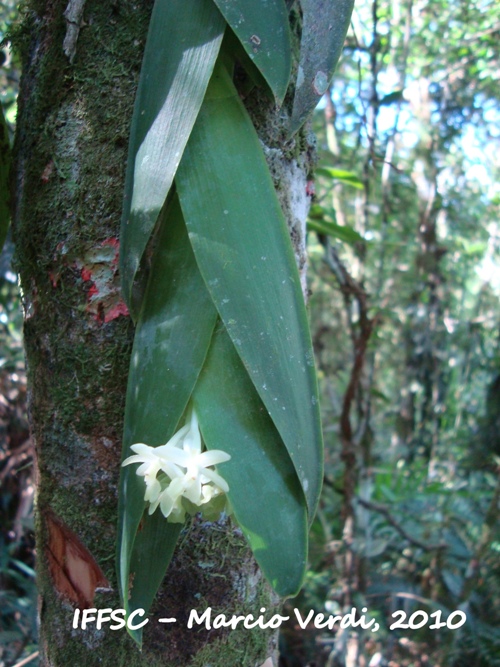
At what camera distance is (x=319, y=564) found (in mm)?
1814

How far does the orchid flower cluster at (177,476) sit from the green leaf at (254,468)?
11 millimetres

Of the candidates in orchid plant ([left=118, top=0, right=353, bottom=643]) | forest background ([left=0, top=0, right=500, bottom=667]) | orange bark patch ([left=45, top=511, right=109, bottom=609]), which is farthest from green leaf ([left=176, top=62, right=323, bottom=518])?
forest background ([left=0, top=0, right=500, bottom=667])

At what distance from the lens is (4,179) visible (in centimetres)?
62

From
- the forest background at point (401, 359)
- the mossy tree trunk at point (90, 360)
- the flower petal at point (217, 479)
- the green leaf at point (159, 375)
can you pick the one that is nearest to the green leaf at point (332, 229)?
the forest background at point (401, 359)

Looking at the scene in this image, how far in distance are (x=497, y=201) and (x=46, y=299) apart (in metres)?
2.64

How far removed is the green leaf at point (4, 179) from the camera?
615 mm

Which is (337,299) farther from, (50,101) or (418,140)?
(50,101)

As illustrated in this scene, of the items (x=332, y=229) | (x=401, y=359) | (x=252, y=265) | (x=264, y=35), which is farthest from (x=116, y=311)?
(x=401, y=359)

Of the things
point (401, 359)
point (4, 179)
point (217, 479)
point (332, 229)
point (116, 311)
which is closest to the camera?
point (217, 479)

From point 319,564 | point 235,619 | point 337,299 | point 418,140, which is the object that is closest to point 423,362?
point 337,299

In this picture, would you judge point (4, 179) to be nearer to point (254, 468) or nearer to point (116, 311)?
point (116, 311)

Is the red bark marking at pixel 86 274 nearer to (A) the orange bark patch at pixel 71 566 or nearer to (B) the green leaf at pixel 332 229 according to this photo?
(A) the orange bark patch at pixel 71 566

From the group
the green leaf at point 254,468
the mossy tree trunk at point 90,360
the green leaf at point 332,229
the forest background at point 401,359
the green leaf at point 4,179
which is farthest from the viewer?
the forest background at point 401,359

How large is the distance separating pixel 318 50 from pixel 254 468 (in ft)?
1.14
